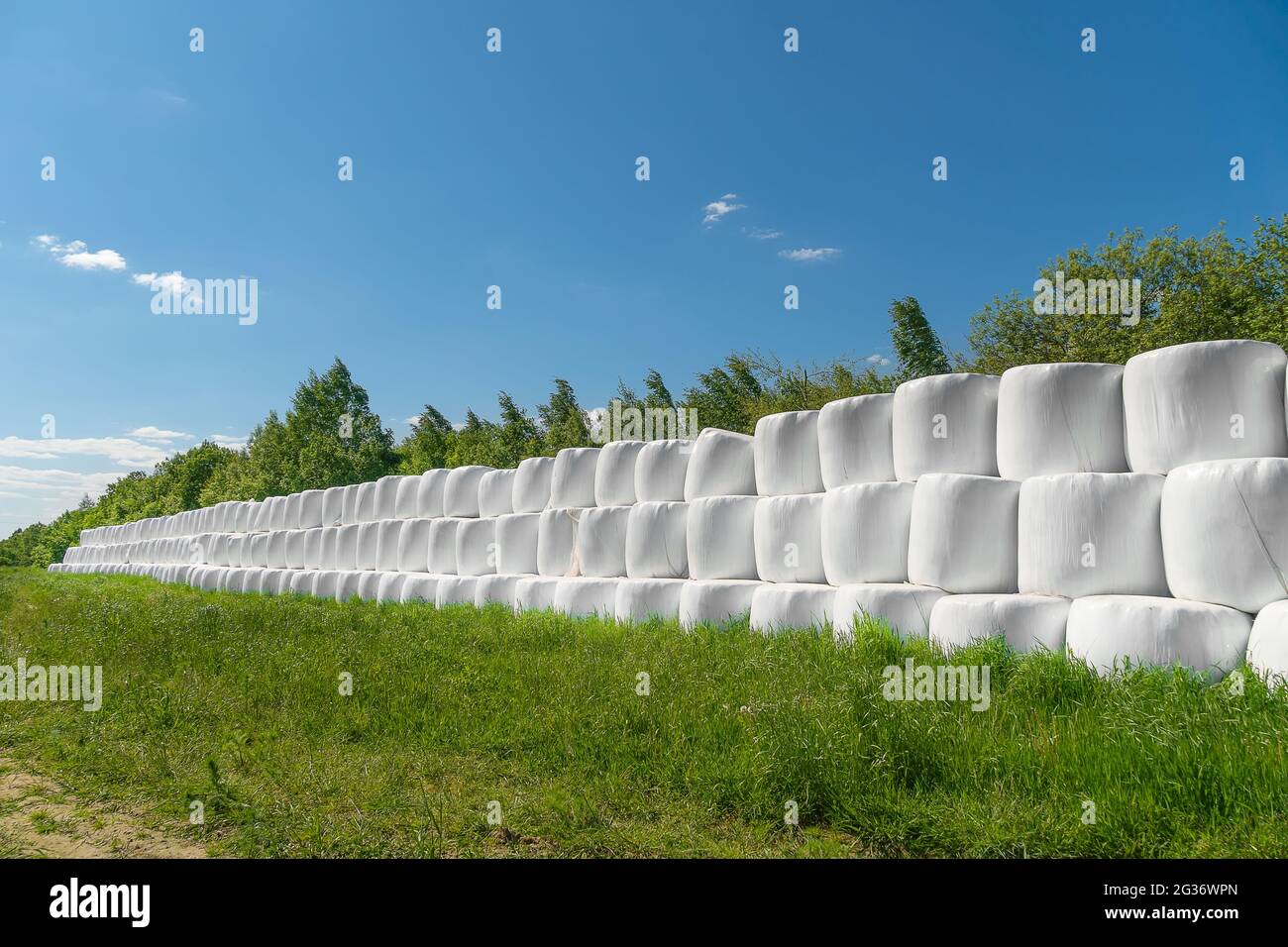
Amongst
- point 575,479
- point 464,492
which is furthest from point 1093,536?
point 464,492

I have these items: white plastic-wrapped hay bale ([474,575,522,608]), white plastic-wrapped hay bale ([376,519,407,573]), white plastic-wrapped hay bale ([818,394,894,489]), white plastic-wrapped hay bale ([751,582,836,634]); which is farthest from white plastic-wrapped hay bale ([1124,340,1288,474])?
white plastic-wrapped hay bale ([376,519,407,573])

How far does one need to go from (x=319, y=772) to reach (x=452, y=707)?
1006 mm

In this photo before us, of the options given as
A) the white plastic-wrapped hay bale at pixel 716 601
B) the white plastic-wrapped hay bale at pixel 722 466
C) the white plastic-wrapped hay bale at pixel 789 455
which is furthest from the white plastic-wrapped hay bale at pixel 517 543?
the white plastic-wrapped hay bale at pixel 789 455

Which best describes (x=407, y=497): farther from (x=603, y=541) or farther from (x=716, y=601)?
(x=716, y=601)

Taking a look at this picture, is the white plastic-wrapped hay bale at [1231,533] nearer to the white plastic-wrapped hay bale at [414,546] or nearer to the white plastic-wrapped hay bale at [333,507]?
the white plastic-wrapped hay bale at [414,546]

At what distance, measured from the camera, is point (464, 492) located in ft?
36.4

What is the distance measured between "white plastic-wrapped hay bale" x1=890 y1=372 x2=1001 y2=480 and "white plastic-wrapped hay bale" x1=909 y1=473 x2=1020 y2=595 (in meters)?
0.32

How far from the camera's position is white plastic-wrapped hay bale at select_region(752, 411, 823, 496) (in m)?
6.57

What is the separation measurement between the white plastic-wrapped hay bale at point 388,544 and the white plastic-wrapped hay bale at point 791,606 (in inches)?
286

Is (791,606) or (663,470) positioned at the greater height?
(663,470)

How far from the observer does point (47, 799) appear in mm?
3811

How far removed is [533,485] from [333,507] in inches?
263

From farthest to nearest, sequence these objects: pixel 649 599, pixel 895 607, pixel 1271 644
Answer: pixel 649 599 < pixel 895 607 < pixel 1271 644

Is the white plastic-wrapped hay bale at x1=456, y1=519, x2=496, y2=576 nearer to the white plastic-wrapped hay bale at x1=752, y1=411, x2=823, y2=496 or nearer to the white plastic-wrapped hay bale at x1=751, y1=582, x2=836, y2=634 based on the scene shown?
the white plastic-wrapped hay bale at x1=752, y1=411, x2=823, y2=496
